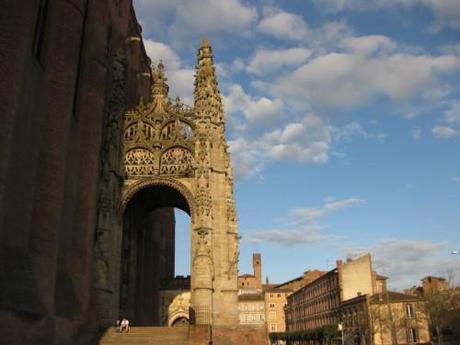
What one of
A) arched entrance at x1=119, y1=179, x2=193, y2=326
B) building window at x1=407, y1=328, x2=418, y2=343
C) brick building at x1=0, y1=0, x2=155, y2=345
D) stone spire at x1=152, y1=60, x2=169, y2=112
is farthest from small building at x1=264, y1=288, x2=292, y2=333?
brick building at x1=0, y1=0, x2=155, y2=345

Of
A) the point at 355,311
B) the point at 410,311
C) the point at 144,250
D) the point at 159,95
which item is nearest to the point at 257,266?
the point at 355,311

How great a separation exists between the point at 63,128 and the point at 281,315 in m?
94.4

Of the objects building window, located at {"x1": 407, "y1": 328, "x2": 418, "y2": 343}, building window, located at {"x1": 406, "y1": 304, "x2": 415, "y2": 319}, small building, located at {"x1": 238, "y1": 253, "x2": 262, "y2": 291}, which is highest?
small building, located at {"x1": 238, "y1": 253, "x2": 262, "y2": 291}

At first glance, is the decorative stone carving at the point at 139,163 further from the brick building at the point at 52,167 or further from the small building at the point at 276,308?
the small building at the point at 276,308

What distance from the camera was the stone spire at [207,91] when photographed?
31.0m

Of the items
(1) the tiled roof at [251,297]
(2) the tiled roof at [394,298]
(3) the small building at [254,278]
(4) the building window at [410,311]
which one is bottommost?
(4) the building window at [410,311]

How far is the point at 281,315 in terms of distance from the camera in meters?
108

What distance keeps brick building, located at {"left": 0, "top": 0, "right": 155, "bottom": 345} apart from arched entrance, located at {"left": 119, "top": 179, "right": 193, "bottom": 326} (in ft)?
11.5

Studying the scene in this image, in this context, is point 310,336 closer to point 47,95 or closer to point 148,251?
point 148,251

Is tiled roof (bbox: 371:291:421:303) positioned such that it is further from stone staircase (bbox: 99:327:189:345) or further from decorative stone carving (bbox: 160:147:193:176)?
stone staircase (bbox: 99:327:189:345)

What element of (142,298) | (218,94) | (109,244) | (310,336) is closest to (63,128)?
(109,244)

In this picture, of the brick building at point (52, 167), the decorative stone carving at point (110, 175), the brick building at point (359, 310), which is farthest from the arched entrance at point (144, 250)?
the brick building at point (359, 310)

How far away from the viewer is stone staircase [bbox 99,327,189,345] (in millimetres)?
23531

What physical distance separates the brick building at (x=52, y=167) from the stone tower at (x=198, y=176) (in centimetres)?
165
